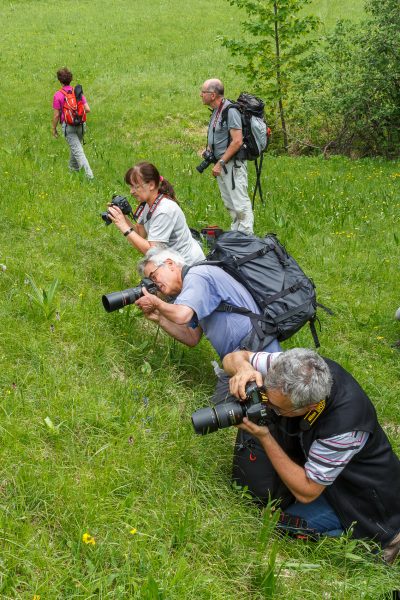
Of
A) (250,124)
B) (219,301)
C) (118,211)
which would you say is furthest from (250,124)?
(219,301)

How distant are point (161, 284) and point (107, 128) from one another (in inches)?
436

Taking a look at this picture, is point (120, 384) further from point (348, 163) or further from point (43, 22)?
point (43, 22)

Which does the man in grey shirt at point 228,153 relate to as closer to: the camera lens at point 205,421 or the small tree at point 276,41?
the camera lens at point 205,421

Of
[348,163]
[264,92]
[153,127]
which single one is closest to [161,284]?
[348,163]

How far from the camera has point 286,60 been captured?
13266 mm

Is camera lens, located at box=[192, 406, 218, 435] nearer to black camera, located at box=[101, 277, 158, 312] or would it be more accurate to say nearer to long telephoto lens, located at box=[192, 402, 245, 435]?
long telephoto lens, located at box=[192, 402, 245, 435]

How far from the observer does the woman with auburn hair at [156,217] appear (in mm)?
4789

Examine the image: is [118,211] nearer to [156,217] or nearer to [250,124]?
[156,217]

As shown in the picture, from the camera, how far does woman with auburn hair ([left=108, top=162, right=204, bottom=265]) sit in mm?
4789

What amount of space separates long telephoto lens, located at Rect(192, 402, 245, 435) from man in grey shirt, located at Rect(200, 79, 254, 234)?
4.13 metres

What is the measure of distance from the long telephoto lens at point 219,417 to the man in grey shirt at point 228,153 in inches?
163

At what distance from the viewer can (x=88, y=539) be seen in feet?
8.86

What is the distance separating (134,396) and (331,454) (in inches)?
50.0

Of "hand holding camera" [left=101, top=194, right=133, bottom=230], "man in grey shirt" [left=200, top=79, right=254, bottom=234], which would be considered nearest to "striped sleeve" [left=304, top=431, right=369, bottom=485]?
"hand holding camera" [left=101, top=194, right=133, bottom=230]
